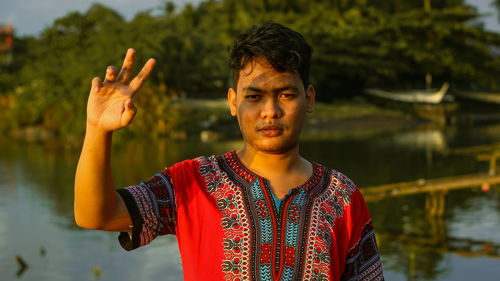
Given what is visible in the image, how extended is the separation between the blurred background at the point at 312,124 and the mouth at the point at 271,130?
6.04 metres

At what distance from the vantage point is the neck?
2.09 m

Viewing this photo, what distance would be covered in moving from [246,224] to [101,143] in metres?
0.57

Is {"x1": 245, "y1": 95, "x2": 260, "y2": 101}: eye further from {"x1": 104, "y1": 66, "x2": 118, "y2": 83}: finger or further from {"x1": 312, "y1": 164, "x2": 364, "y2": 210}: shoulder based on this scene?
{"x1": 104, "y1": 66, "x2": 118, "y2": 83}: finger

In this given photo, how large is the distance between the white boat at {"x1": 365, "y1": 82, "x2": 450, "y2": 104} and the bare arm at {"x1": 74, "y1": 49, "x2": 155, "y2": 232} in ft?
118

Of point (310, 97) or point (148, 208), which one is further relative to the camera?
point (310, 97)

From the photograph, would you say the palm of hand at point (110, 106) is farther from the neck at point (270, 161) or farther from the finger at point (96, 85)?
the neck at point (270, 161)

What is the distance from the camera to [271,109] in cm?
199

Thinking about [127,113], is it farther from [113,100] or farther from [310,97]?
[310,97]

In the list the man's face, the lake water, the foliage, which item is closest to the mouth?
the man's face

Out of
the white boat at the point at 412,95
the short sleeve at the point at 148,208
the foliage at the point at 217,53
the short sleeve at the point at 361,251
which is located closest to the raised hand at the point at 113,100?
Answer: the short sleeve at the point at 148,208

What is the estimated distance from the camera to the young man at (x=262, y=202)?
192cm

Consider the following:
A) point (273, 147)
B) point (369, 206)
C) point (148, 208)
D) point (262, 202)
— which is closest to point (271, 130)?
point (273, 147)

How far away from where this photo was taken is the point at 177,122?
90.0 ft

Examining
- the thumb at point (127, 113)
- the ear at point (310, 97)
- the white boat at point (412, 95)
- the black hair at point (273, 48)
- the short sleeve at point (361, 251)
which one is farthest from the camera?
the white boat at point (412, 95)
